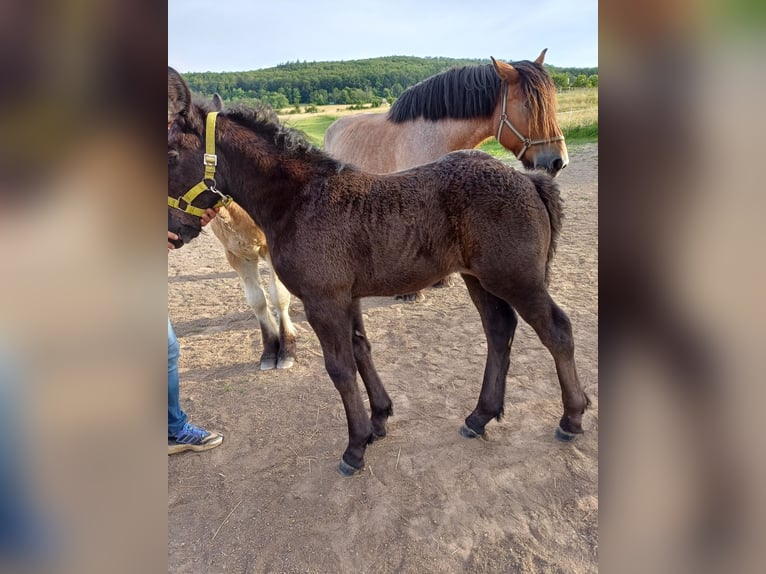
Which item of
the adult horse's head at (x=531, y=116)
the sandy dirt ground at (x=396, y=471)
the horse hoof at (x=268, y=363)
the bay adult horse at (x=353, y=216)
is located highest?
the adult horse's head at (x=531, y=116)

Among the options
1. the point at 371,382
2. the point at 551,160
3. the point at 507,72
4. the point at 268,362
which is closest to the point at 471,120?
the point at 507,72

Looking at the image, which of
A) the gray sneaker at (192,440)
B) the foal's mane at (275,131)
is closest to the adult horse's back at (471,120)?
the foal's mane at (275,131)

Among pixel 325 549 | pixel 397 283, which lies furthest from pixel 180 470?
pixel 397 283

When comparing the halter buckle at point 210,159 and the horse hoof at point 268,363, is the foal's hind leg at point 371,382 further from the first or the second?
the horse hoof at point 268,363

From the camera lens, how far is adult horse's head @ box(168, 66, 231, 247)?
2.26m

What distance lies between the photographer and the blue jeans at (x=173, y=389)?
2584 millimetres

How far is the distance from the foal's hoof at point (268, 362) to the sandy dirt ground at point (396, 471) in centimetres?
8

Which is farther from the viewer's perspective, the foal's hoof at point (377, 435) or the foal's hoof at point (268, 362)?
the foal's hoof at point (268, 362)
